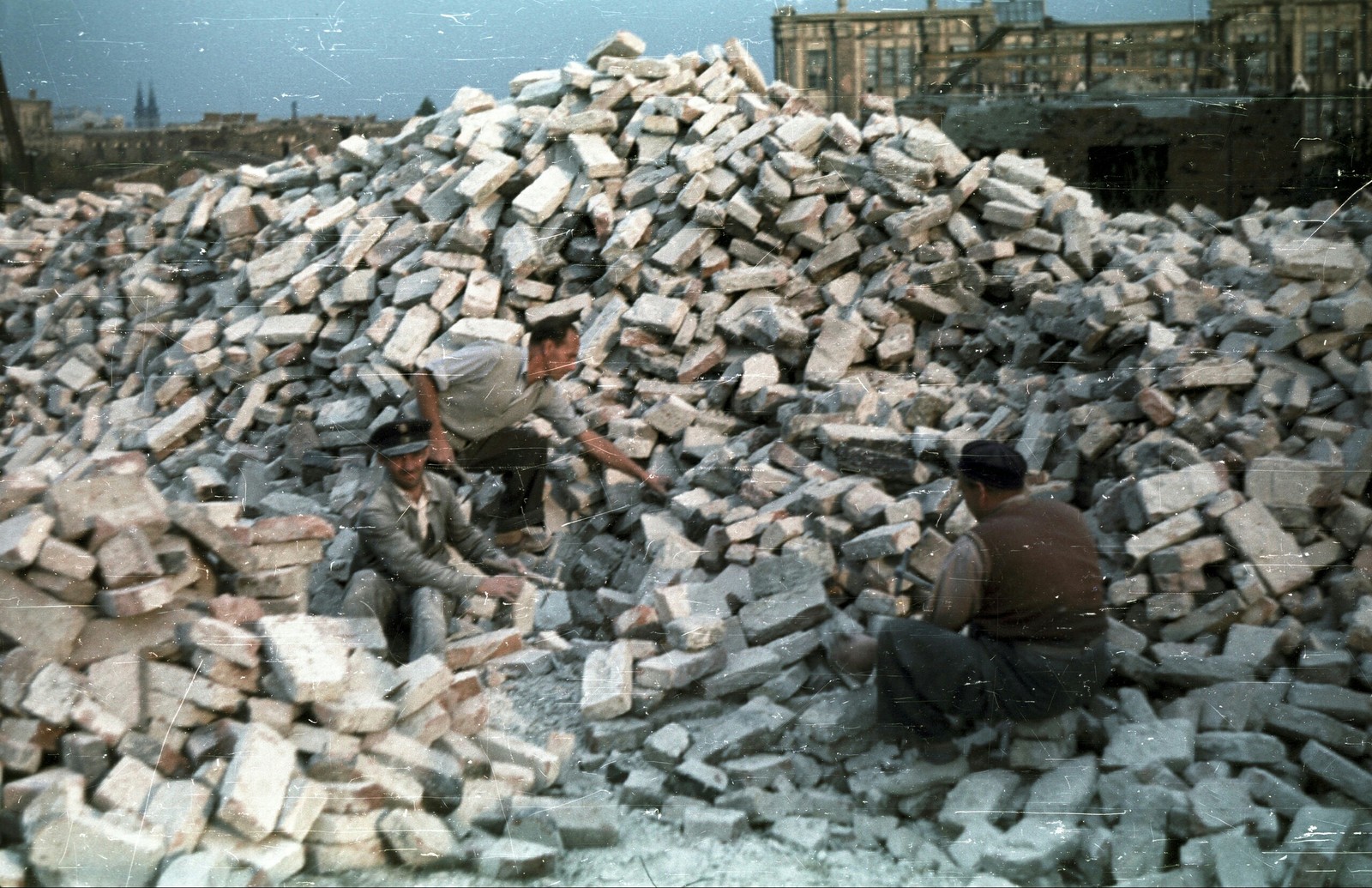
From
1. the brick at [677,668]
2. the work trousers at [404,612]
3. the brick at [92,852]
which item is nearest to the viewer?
the brick at [92,852]

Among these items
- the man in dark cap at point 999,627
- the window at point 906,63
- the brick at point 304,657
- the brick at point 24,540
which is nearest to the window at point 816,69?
the window at point 906,63

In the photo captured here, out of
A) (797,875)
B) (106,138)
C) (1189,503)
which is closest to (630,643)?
(797,875)

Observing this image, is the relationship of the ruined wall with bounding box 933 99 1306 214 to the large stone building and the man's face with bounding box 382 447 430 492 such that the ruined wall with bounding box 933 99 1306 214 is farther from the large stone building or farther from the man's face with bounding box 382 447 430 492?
the man's face with bounding box 382 447 430 492

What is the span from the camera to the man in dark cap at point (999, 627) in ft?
11.9

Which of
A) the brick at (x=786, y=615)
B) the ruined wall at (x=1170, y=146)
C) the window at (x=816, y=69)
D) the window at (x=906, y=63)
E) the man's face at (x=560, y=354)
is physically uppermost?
the window at (x=816, y=69)

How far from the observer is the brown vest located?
360 cm

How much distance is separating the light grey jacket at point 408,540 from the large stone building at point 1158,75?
9.54 feet

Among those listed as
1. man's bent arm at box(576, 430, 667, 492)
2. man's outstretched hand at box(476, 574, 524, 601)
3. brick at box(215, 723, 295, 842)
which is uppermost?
man's bent arm at box(576, 430, 667, 492)

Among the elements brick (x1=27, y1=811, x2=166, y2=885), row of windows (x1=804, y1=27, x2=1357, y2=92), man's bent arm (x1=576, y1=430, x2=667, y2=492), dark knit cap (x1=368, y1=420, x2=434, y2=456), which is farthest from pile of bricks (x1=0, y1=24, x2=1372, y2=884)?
row of windows (x1=804, y1=27, x2=1357, y2=92)

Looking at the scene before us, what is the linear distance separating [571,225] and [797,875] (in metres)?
4.29

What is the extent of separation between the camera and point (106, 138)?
16.6ft

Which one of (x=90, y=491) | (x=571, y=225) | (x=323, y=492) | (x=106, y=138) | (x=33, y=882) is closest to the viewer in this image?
(x=33, y=882)

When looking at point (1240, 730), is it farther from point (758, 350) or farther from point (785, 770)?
point (758, 350)

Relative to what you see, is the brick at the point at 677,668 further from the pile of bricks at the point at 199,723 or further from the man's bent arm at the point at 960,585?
the man's bent arm at the point at 960,585
